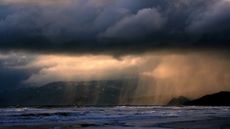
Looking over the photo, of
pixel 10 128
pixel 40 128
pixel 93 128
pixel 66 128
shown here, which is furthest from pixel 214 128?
pixel 10 128

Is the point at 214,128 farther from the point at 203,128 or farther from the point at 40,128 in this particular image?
the point at 40,128

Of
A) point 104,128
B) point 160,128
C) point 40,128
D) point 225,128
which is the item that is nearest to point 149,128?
point 160,128

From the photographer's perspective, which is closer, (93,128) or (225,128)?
(225,128)

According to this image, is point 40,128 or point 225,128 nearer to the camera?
point 225,128

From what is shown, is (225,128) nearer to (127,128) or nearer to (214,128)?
(214,128)

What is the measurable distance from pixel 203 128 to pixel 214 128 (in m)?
1.37

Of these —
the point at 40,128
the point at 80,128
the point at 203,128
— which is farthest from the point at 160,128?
the point at 40,128

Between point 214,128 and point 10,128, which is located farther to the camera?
point 10,128

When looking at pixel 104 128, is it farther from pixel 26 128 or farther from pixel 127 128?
pixel 26 128

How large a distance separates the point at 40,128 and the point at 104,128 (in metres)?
7.34

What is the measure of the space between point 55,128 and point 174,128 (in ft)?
41.6

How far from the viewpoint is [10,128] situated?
48.5 meters

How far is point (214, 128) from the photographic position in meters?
44.8

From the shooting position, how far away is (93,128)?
46.8 metres
